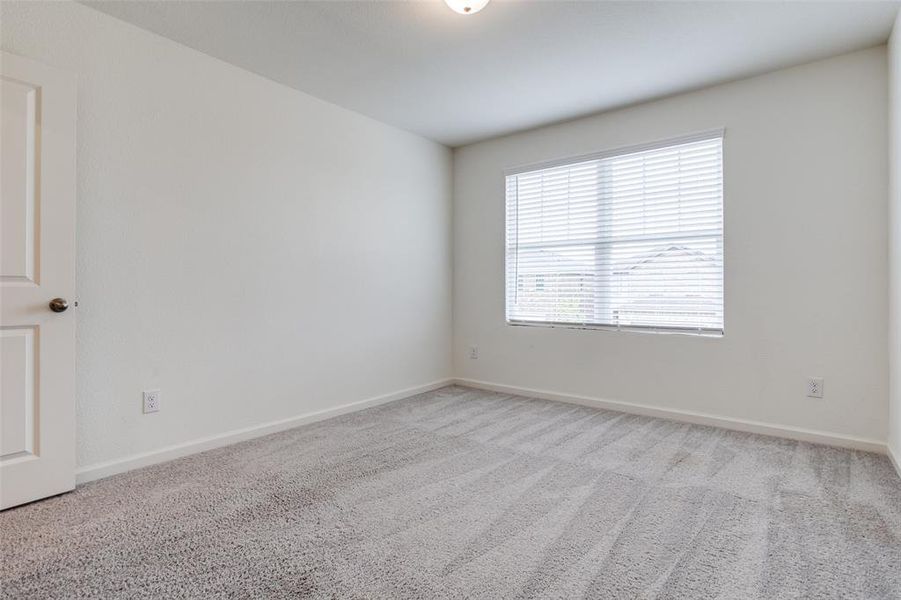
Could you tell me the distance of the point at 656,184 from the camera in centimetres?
350

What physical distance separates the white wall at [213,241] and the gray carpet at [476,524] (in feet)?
1.56

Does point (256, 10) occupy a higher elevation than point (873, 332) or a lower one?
higher

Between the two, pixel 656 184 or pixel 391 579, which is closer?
pixel 391 579

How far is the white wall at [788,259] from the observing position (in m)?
2.75

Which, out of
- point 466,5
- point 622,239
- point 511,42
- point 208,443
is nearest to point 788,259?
point 622,239

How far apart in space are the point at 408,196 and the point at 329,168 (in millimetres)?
904

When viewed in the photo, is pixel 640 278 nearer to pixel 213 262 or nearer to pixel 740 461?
pixel 740 461

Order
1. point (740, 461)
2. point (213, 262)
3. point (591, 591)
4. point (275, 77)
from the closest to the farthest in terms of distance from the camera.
A: point (591, 591) < point (740, 461) < point (213, 262) < point (275, 77)

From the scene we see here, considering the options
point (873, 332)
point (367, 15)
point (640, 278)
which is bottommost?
point (873, 332)

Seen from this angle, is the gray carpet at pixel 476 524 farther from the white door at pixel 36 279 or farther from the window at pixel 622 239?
the window at pixel 622 239

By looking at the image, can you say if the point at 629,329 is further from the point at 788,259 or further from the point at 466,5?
the point at 466,5

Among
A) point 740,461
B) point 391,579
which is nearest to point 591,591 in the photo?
point 391,579

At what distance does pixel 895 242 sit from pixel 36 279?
438 cm

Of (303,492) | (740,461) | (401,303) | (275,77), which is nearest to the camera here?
(303,492)
